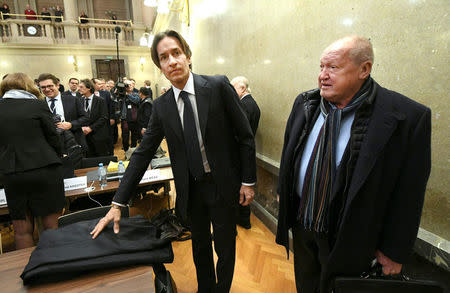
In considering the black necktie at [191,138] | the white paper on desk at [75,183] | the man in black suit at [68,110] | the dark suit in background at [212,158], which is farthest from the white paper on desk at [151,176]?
the man in black suit at [68,110]

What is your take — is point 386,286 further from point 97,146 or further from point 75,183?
point 97,146

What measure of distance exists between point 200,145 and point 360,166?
33.5 inches

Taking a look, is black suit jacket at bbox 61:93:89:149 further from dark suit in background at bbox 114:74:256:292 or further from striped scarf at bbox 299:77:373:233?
striped scarf at bbox 299:77:373:233

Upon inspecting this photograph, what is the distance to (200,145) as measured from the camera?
142cm

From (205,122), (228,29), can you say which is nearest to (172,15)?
(228,29)

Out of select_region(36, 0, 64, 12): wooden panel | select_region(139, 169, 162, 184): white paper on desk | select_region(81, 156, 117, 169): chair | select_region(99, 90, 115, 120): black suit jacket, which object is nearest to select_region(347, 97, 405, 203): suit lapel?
select_region(139, 169, 162, 184): white paper on desk

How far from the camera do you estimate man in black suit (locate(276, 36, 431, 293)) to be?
948 mm

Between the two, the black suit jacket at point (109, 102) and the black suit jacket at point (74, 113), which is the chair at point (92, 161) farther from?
the black suit jacket at point (109, 102)

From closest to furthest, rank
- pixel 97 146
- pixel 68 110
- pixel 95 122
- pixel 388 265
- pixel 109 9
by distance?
pixel 388 265
pixel 68 110
pixel 95 122
pixel 97 146
pixel 109 9

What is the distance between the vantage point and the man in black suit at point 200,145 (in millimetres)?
1364

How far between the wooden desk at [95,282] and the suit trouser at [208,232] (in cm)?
59

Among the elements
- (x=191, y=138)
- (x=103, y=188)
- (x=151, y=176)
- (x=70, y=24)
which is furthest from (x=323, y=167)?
(x=70, y=24)

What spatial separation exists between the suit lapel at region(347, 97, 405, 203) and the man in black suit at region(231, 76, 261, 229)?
1493 mm

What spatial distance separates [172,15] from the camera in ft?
24.4
